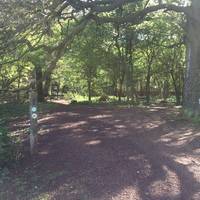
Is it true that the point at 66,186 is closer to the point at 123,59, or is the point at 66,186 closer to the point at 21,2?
the point at 21,2

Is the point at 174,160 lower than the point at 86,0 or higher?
lower

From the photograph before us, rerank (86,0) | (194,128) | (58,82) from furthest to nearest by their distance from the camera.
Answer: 1. (58,82)
2. (86,0)
3. (194,128)

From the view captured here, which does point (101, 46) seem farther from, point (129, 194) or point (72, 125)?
point (129, 194)

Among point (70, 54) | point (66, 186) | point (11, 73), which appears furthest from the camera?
point (11, 73)

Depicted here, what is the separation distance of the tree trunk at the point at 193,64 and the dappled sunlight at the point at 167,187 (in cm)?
647

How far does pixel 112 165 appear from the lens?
6.65 metres

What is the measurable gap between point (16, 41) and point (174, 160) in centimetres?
601

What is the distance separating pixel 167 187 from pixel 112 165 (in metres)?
1.17

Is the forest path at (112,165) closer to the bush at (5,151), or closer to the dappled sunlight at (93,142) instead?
the dappled sunlight at (93,142)

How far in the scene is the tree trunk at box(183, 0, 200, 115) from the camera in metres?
12.4

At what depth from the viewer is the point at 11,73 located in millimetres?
23406

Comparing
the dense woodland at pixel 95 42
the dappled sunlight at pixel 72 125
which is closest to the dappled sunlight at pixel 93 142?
the dappled sunlight at pixel 72 125

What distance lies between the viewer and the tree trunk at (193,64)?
12.4 metres

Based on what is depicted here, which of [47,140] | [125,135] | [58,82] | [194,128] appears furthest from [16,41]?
[58,82]
